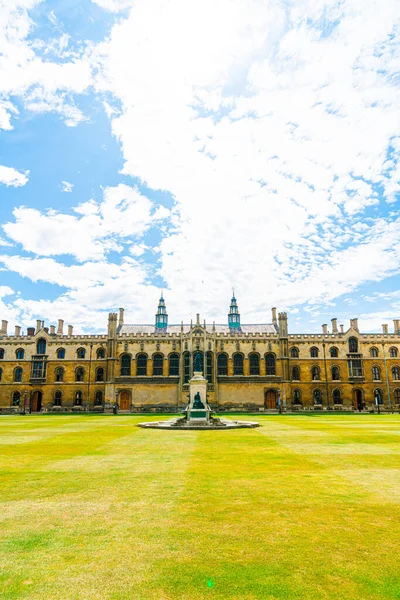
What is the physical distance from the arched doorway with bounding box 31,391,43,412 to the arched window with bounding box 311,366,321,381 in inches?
1499

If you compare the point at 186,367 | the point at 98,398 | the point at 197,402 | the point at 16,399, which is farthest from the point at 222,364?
the point at 16,399

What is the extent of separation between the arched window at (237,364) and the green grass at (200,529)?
45579 millimetres

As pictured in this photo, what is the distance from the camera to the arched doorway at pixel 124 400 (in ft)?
190

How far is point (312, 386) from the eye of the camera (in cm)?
5850

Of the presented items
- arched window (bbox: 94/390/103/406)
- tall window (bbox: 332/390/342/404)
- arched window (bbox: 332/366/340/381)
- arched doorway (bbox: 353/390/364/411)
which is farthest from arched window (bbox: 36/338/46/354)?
arched doorway (bbox: 353/390/364/411)

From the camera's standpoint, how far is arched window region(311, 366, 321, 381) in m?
58.8

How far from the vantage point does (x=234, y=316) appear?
66625mm

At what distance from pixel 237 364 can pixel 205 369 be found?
4598 millimetres

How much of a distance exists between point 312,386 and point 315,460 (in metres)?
47.8

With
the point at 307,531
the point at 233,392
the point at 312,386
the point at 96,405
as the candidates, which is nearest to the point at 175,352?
the point at 233,392

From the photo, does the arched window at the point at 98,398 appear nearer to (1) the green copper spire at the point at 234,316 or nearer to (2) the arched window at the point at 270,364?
(1) the green copper spire at the point at 234,316

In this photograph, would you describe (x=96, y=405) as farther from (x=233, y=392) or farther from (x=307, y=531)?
(x=307, y=531)

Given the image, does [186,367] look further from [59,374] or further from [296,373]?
[59,374]

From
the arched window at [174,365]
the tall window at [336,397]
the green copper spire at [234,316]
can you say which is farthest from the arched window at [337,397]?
the arched window at [174,365]
